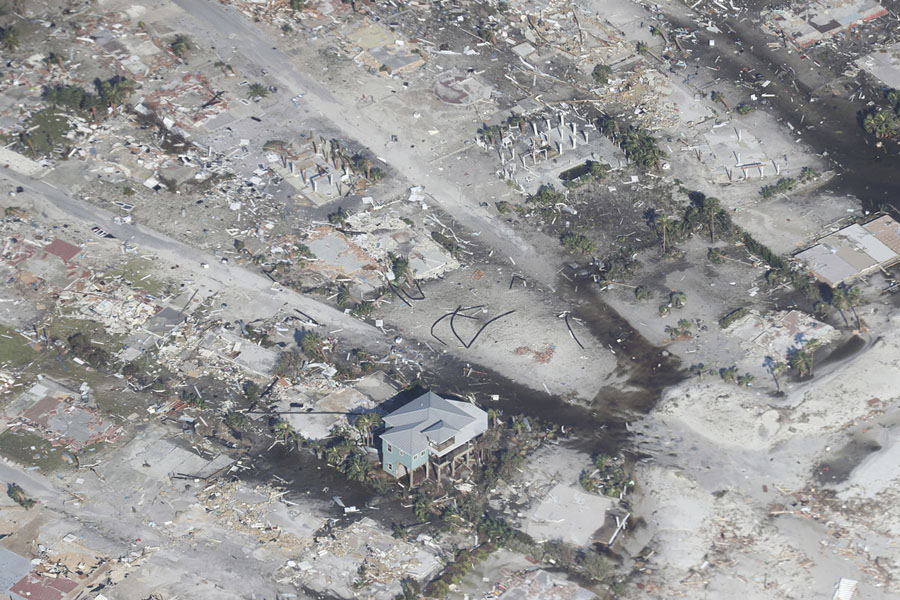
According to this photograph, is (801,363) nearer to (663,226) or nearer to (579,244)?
(663,226)

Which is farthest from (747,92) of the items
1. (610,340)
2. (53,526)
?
(53,526)

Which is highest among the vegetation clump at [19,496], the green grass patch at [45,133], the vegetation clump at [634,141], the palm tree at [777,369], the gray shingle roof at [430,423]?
the vegetation clump at [634,141]

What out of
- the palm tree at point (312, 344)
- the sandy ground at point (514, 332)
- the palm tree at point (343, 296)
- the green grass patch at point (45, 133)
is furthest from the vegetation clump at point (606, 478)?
the green grass patch at point (45, 133)

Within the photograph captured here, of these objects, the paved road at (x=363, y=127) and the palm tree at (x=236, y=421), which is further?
the paved road at (x=363, y=127)

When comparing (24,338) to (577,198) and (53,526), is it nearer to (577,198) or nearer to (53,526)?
(53,526)

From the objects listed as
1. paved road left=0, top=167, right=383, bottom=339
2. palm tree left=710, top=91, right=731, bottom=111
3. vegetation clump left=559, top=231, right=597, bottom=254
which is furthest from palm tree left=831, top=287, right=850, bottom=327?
paved road left=0, top=167, right=383, bottom=339

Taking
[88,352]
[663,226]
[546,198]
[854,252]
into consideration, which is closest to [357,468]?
[88,352]

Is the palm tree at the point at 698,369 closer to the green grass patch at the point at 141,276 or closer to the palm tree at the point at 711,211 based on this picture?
the palm tree at the point at 711,211

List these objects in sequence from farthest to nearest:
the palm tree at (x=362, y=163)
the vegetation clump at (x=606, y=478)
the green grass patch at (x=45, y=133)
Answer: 1. the green grass patch at (x=45, y=133)
2. the palm tree at (x=362, y=163)
3. the vegetation clump at (x=606, y=478)
